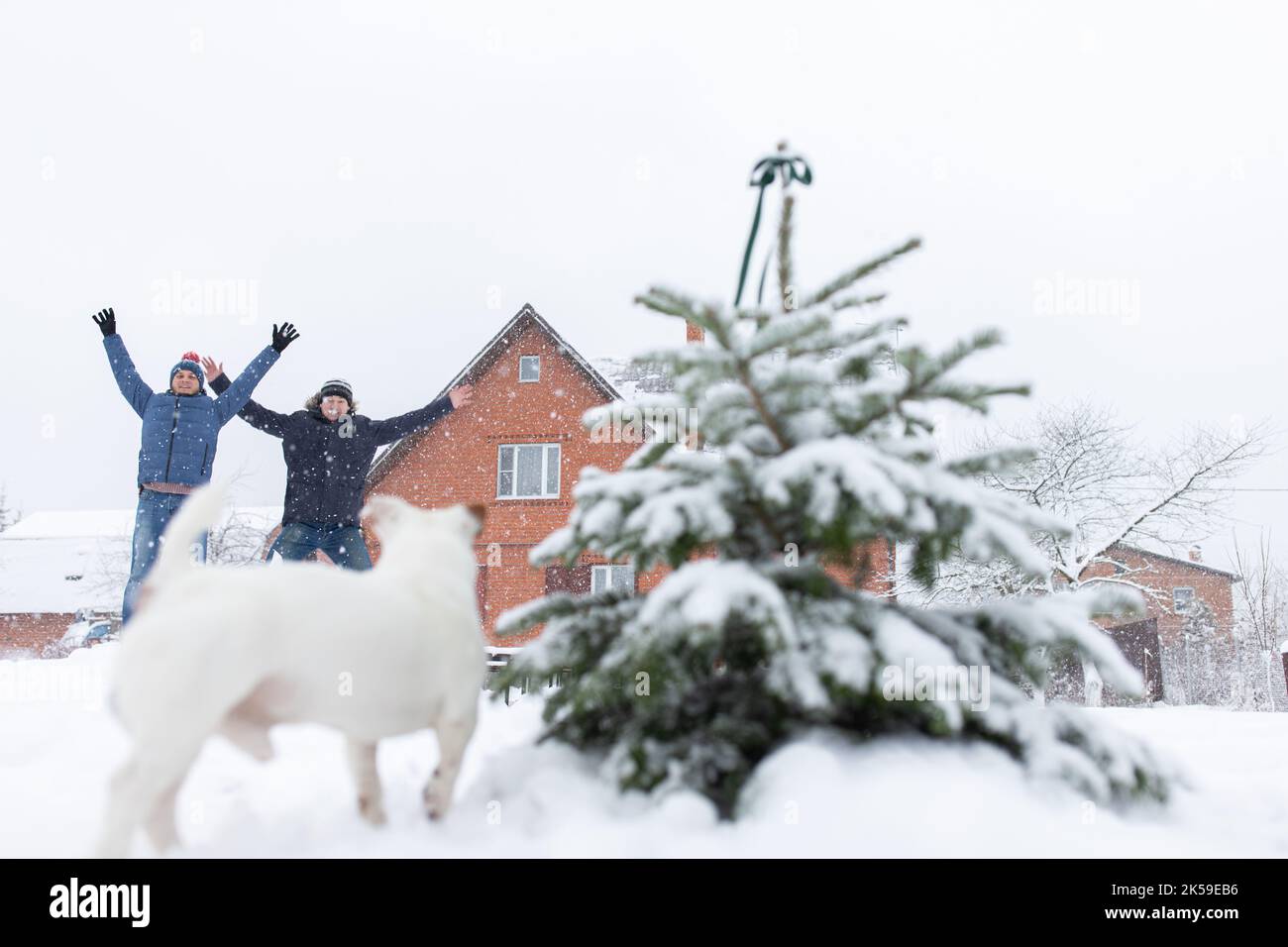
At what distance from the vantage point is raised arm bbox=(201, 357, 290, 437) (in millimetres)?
6098

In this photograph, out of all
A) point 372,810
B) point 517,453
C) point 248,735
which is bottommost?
point 372,810

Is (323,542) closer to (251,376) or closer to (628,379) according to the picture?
(251,376)

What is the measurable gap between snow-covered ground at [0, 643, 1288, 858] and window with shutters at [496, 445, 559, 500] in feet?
56.5

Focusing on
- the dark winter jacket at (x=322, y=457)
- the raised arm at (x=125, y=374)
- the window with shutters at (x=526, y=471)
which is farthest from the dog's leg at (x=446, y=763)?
the window with shutters at (x=526, y=471)

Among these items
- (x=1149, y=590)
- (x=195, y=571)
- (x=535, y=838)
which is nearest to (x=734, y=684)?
(x=535, y=838)

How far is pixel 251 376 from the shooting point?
5.93 meters

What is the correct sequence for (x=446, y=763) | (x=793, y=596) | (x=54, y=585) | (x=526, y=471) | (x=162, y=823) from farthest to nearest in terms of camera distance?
1. (x=54, y=585)
2. (x=526, y=471)
3. (x=793, y=596)
4. (x=446, y=763)
5. (x=162, y=823)

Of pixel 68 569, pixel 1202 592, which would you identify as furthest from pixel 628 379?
pixel 1202 592

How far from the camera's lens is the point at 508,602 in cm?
1894

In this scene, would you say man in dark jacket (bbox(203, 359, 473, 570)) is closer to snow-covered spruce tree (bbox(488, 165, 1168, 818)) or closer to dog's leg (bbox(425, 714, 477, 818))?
snow-covered spruce tree (bbox(488, 165, 1168, 818))

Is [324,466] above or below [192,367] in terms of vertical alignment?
below

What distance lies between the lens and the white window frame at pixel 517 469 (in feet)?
66.6

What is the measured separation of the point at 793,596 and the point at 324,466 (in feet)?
14.7

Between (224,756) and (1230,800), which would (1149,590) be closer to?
(1230,800)
